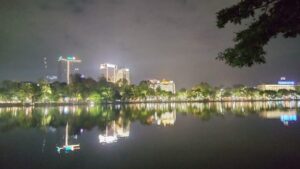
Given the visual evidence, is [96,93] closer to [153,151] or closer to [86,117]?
[86,117]

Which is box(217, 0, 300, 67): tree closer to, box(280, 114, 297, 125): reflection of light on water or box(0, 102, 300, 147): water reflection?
box(0, 102, 300, 147): water reflection

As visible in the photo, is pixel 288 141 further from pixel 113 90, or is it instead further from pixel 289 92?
pixel 289 92

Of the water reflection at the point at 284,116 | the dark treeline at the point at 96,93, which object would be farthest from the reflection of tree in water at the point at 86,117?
the dark treeline at the point at 96,93

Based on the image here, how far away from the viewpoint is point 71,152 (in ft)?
43.5

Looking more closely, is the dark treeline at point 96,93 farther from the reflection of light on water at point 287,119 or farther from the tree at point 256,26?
the tree at point 256,26

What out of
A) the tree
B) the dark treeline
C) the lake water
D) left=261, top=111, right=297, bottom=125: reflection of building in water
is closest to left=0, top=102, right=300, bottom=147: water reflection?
left=261, top=111, right=297, bottom=125: reflection of building in water

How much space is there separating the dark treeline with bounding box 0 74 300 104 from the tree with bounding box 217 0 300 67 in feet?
298

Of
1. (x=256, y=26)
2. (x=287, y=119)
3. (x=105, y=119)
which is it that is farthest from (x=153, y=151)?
(x=287, y=119)

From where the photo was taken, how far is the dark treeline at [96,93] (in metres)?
93.4

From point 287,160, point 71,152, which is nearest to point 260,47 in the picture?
point 287,160

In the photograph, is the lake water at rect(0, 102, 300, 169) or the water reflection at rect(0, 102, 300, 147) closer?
the lake water at rect(0, 102, 300, 169)

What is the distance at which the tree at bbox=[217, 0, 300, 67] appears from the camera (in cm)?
695

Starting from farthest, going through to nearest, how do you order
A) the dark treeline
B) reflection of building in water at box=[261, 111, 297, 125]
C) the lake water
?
the dark treeline
reflection of building in water at box=[261, 111, 297, 125]
the lake water

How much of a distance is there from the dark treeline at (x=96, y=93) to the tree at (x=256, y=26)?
298ft
